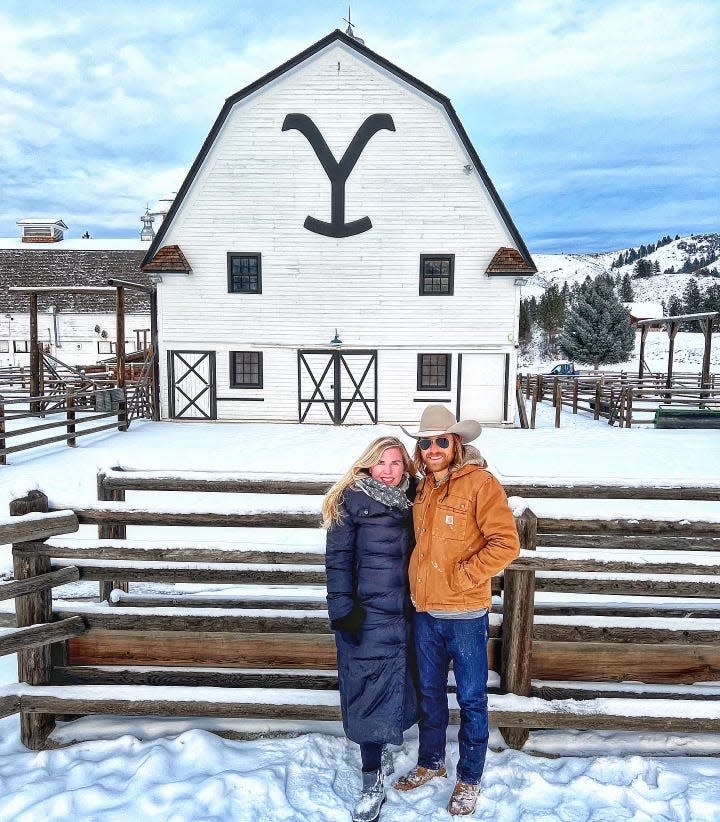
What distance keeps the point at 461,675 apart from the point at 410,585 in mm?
571

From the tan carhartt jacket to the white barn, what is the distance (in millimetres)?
14144

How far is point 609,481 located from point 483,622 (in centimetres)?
144

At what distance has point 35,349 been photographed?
16.4 metres

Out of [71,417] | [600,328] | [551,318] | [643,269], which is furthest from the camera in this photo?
[643,269]

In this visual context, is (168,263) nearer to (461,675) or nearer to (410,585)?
(410,585)

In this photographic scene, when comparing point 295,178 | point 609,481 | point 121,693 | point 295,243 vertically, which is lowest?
point 121,693

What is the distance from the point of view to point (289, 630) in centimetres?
361

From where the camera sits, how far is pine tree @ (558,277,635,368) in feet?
145

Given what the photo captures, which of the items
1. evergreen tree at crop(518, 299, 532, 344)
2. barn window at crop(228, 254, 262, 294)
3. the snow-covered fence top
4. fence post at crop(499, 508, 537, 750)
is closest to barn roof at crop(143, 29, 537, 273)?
barn window at crop(228, 254, 262, 294)

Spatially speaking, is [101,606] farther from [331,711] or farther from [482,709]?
[482,709]

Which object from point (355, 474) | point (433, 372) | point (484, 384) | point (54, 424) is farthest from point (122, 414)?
point (355, 474)

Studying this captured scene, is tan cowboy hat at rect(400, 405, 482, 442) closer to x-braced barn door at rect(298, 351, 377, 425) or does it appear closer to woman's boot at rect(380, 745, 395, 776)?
woman's boot at rect(380, 745, 395, 776)

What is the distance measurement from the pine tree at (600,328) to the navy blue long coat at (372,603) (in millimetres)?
46357

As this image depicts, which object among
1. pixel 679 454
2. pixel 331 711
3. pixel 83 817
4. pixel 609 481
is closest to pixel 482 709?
pixel 331 711
